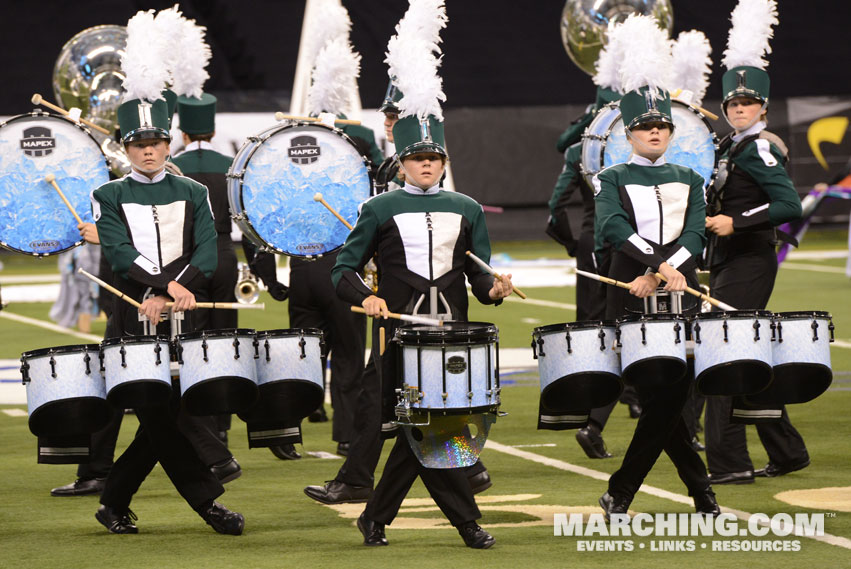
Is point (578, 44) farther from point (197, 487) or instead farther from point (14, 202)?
point (197, 487)

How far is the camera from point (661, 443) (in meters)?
6.46

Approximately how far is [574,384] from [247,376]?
4.26ft

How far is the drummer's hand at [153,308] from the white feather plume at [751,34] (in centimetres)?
339

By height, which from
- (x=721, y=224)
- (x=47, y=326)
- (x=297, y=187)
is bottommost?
(x=47, y=326)

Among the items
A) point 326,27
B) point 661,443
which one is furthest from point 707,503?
point 326,27

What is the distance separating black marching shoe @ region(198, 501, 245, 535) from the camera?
253 inches

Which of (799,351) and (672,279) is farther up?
(672,279)

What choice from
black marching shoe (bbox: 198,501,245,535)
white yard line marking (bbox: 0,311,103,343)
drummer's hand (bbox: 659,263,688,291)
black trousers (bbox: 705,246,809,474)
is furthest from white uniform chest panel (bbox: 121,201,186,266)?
white yard line marking (bbox: 0,311,103,343)

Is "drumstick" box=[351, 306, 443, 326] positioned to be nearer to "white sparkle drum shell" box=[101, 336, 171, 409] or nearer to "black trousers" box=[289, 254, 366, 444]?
"white sparkle drum shell" box=[101, 336, 171, 409]

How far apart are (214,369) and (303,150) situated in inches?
83.5

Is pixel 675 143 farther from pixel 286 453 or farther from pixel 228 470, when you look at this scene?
pixel 228 470

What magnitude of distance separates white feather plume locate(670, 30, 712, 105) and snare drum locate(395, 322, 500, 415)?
156 inches

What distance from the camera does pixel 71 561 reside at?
19.6ft

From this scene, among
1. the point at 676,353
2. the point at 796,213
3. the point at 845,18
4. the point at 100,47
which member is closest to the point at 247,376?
the point at 676,353
